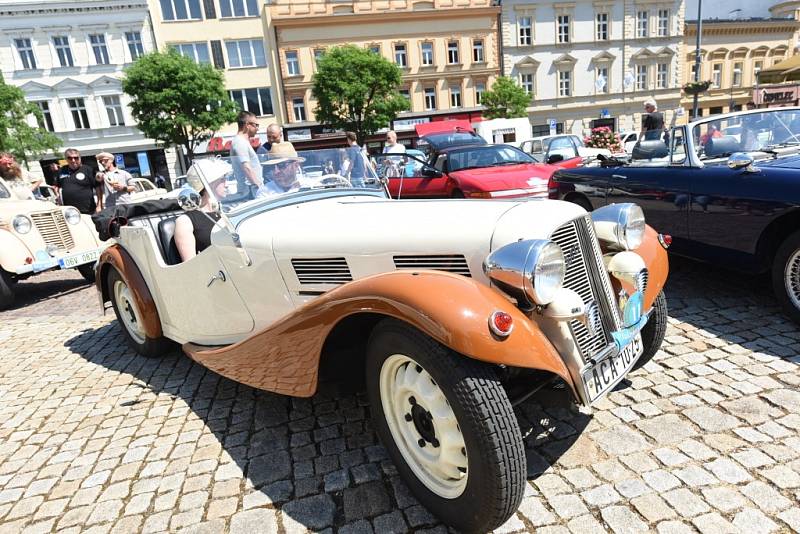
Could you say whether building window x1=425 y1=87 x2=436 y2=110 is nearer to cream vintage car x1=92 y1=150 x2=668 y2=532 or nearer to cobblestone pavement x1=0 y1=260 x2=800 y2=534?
cobblestone pavement x1=0 y1=260 x2=800 y2=534

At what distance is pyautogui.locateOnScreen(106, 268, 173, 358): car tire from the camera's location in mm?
4211

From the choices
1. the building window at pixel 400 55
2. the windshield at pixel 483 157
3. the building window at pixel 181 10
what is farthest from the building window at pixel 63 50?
the windshield at pixel 483 157

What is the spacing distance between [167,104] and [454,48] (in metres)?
20.2

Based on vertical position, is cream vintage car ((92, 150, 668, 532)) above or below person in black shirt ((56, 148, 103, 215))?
below

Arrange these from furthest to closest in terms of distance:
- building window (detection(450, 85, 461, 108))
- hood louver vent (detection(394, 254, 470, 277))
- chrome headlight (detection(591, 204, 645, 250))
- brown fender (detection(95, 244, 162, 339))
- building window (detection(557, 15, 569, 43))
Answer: building window (detection(557, 15, 569, 43)), building window (detection(450, 85, 461, 108)), brown fender (detection(95, 244, 162, 339)), chrome headlight (detection(591, 204, 645, 250)), hood louver vent (detection(394, 254, 470, 277))

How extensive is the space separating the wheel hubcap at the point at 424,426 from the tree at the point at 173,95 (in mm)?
25417

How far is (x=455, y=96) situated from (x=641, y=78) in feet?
49.7

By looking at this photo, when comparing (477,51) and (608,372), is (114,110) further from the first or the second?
(608,372)

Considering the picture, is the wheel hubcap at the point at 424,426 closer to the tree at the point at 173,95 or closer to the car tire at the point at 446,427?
the car tire at the point at 446,427

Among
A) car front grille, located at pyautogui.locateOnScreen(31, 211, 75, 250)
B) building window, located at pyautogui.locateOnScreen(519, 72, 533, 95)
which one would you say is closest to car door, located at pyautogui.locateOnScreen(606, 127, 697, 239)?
car front grille, located at pyautogui.locateOnScreen(31, 211, 75, 250)

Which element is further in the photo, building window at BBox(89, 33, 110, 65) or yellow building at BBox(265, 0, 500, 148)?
yellow building at BBox(265, 0, 500, 148)

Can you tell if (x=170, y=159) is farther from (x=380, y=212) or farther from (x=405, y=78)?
(x=380, y=212)

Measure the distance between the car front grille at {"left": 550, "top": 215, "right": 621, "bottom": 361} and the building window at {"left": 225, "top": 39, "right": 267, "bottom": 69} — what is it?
1355 inches

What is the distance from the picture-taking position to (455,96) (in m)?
35.6
